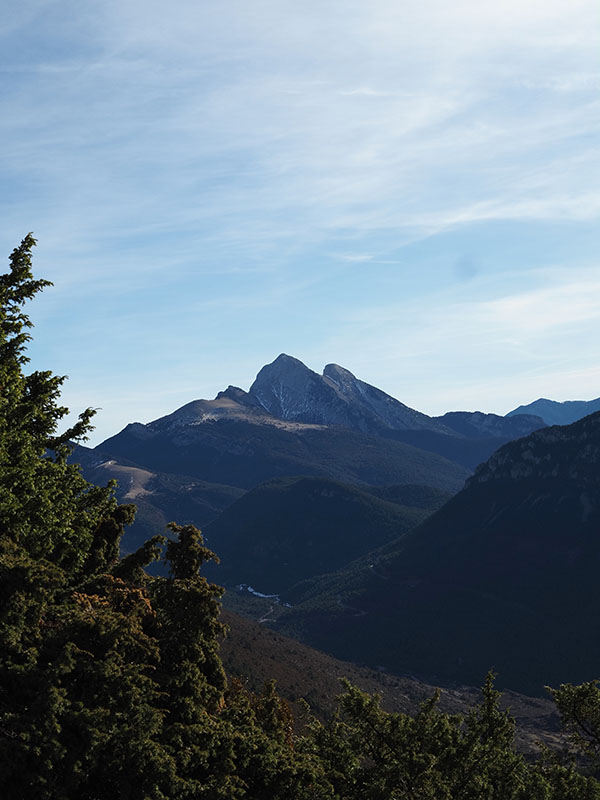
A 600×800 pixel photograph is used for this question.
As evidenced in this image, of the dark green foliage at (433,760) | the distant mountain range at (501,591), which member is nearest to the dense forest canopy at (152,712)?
the dark green foliage at (433,760)

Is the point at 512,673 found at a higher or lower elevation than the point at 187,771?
lower

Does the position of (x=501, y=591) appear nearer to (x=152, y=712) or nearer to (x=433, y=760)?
(x=433, y=760)

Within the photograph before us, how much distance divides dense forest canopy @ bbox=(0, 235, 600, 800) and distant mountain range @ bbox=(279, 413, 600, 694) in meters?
107

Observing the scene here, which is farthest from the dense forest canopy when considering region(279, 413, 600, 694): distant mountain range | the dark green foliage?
region(279, 413, 600, 694): distant mountain range

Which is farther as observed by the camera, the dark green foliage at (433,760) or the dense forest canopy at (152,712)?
the dark green foliage at (433,760)

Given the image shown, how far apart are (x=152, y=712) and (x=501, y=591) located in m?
150

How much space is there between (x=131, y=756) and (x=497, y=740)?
1291cm

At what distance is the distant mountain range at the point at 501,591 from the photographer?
136 meters

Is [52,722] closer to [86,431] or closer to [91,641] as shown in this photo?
[91,641]

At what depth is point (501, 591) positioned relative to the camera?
160 meters

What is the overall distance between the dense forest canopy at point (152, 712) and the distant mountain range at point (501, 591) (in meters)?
107

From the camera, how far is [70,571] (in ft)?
99.6

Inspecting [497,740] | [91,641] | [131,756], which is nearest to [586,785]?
[497,740]

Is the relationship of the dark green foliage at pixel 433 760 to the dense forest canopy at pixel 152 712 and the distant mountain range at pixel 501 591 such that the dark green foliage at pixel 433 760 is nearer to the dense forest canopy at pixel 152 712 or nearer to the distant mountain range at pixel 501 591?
the dense forest canopy at pixel 152 712
